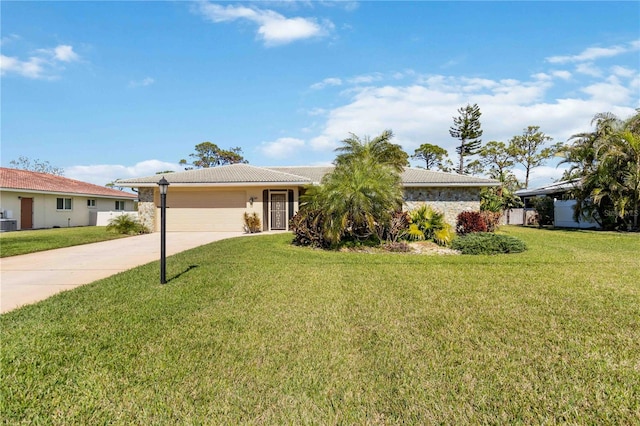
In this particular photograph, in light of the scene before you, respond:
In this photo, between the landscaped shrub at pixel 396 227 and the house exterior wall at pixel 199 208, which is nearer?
the landscaped shrub at pixel 396 227

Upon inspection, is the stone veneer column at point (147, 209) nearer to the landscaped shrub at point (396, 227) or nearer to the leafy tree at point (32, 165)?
the landscaped shrub at point (396, 227)

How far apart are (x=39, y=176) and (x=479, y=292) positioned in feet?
105

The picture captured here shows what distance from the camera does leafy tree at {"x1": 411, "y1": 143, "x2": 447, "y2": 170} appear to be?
43.4m

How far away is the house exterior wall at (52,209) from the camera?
69.4 feet

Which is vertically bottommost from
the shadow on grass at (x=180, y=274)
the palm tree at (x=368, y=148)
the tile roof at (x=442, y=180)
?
the shadow on grass at (x=180, y=274)

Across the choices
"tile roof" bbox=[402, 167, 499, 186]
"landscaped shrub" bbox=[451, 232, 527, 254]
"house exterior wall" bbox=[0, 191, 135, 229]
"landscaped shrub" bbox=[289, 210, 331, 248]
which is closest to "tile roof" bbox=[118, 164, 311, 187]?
"landscaped shrub" bbox=[289, 210, 331, 248]

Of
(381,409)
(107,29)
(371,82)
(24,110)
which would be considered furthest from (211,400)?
(24,110)

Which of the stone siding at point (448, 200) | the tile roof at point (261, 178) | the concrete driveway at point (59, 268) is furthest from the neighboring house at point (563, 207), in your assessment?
the concrete driveway at point (59, 268)

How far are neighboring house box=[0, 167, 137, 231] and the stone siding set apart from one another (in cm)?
2275

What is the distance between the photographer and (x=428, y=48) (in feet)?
44.0

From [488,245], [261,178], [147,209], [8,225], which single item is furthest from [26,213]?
[488,245]

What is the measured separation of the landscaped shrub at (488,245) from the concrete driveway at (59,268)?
9.43 metres

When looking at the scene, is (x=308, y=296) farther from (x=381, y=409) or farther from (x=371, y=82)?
(x=371, y=82)

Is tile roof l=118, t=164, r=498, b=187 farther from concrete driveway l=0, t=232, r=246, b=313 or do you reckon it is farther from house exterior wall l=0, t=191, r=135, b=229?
house exterior wall l=0, t=191, r=135, b=229
